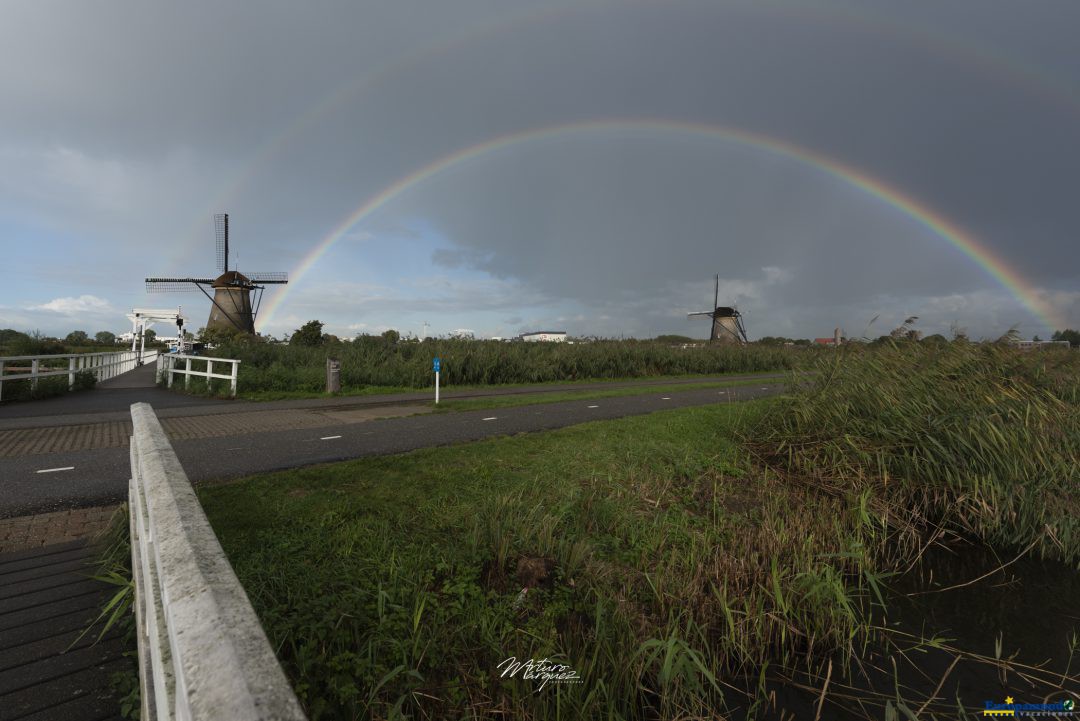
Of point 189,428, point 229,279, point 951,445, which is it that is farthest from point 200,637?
point 229,279

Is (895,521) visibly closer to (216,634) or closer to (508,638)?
(508,638)

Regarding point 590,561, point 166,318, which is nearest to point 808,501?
point 590,561

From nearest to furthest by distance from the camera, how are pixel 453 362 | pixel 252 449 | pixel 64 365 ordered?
pixel 252 449
pixel 64 365
pixel 453 362

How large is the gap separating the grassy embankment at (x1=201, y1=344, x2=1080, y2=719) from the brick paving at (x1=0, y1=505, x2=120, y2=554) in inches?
33.7

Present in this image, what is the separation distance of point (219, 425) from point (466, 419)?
4804mm

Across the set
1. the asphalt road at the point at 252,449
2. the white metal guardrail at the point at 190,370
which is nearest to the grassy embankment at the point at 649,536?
the asphalt road at the point at 252,449

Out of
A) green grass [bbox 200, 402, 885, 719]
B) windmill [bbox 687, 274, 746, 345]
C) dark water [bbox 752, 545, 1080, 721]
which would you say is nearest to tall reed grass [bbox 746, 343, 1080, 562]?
dark water [bbox 752, 545, 1080, 721]

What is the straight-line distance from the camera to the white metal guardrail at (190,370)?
47.9 ft

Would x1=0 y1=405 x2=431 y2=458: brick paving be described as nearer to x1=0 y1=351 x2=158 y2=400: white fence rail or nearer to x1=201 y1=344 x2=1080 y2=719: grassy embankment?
x1=201 y1=344 x2=1080 y2=719: grassy embankment

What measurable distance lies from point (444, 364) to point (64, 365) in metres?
14.8

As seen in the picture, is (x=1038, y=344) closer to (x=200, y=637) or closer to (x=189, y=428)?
(x=200, y=637)

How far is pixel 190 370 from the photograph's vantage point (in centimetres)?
1627

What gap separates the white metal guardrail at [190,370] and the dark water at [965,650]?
15.5 metres

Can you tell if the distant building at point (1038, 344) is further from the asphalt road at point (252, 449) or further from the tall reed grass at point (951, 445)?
the asphalt road at point (252, 449)
